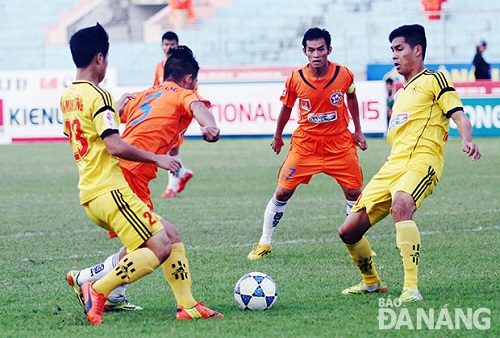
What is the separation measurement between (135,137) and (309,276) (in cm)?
200

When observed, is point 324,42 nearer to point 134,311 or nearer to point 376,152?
point 134,311

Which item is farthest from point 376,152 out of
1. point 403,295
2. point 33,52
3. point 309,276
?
point 33,52

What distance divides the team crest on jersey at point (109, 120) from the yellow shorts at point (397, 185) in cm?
193

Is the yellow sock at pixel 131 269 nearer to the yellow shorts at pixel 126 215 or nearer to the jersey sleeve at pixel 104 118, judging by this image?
the yellow shorts at pixel 126 215

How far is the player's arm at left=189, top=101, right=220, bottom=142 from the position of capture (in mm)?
5887

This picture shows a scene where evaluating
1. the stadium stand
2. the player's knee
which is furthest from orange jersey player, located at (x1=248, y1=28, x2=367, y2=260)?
the stadium stand

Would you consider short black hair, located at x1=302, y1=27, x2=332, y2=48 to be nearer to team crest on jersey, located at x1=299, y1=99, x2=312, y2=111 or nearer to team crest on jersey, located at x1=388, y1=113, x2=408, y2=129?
team crest on jersey, located at x1=299, y1=99, x2=312, y2=111

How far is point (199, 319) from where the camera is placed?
5996mm

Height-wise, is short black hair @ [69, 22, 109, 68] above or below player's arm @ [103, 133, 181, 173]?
above

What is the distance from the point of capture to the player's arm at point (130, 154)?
5.66 metres

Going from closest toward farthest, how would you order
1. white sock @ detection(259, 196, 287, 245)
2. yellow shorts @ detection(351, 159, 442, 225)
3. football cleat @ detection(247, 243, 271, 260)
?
yellow shorts @ detection(351, 159, 442, 225)
football cleat @ detection(247, 243, 271, 260)
white sock @ detection(259, 196, 287, 245)

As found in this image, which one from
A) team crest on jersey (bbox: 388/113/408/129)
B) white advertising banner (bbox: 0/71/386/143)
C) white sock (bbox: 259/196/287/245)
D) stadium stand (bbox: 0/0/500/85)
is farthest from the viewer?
stadium stand (bbox: 0/0/500/85)

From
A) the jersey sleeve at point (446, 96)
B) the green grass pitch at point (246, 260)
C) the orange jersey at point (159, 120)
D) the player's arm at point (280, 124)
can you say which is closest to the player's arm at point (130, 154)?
the orange jersey at point (159, 120)

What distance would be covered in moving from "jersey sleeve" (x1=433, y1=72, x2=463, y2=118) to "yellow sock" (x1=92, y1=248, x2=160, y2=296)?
2225 mm
